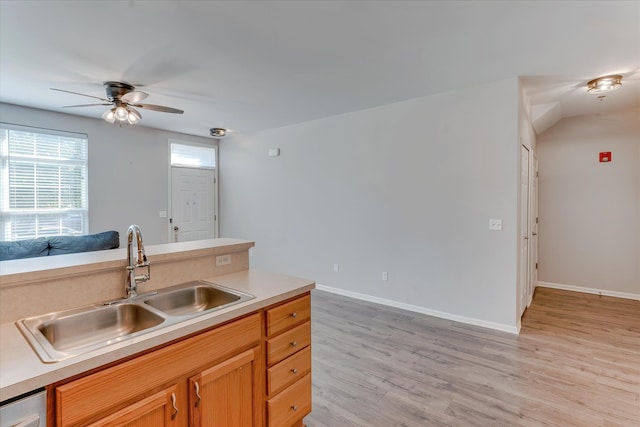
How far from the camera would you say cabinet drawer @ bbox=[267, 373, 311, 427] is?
165 centimetres

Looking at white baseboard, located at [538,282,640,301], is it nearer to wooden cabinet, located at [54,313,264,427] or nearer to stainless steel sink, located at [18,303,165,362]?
wooden cabinet, located at [54,313,264,427]

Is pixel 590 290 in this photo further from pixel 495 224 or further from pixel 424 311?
pixel 424 311

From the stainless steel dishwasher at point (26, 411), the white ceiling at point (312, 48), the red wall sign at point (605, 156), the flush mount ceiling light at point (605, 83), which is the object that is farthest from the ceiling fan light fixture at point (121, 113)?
the red wall sign at point (605, 156)

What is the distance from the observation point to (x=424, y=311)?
12.6 ft

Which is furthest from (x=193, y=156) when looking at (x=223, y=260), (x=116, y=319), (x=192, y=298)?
(x=116, y=319)

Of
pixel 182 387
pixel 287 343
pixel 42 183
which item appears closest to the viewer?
pixel 182 387

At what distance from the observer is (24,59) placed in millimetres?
2771

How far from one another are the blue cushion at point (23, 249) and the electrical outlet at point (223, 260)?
236 centimetres

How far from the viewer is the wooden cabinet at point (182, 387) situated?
101 cm

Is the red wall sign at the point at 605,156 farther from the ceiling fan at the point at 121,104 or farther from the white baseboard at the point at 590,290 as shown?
the ceiling fan at the point at 121,104

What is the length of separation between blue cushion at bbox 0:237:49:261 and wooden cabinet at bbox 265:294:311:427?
2.95 metres

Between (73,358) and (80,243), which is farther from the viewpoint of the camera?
(80,243)

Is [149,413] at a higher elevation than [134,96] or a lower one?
lower

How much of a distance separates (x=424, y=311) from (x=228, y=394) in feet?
9.73
